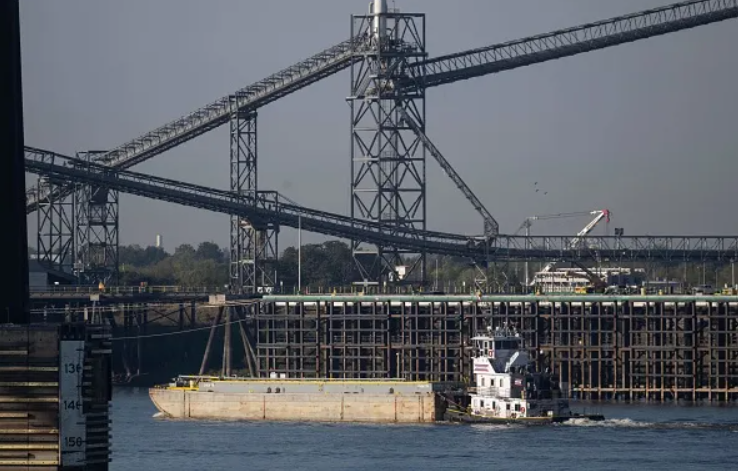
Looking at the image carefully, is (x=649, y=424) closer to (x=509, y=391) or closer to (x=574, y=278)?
(x=509, y=391)

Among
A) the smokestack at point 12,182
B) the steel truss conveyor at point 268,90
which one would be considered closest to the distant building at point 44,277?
the steel truss conveyor at point 268,90

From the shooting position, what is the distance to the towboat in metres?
129

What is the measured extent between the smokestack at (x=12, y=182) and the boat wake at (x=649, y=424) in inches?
2257

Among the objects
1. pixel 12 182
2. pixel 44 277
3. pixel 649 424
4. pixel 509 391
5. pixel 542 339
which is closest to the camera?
pixel 12 182

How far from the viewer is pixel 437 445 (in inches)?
4540

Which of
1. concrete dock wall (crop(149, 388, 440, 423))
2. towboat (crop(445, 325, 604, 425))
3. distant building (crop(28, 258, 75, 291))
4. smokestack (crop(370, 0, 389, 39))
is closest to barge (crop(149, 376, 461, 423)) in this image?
concrete dock wall (crop(149, 388, 440, 423))

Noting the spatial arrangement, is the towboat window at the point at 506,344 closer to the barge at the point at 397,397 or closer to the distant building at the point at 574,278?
the barge at the point at 397,397

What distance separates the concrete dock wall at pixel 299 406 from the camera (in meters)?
136

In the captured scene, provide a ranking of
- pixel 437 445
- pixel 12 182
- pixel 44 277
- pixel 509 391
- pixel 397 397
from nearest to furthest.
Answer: pixel 12 182 < pixel 437 445 < pixel 509 391 < pixel 397 397 < pixel 44 277

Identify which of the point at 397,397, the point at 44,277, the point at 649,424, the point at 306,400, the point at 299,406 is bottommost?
the point at 649,424

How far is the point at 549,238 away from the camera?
18575 cm

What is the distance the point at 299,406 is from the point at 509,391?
670 inches

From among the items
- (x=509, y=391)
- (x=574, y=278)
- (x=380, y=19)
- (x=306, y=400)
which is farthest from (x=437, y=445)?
(x=574, y=278)

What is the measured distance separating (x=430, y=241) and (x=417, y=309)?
19780mm
